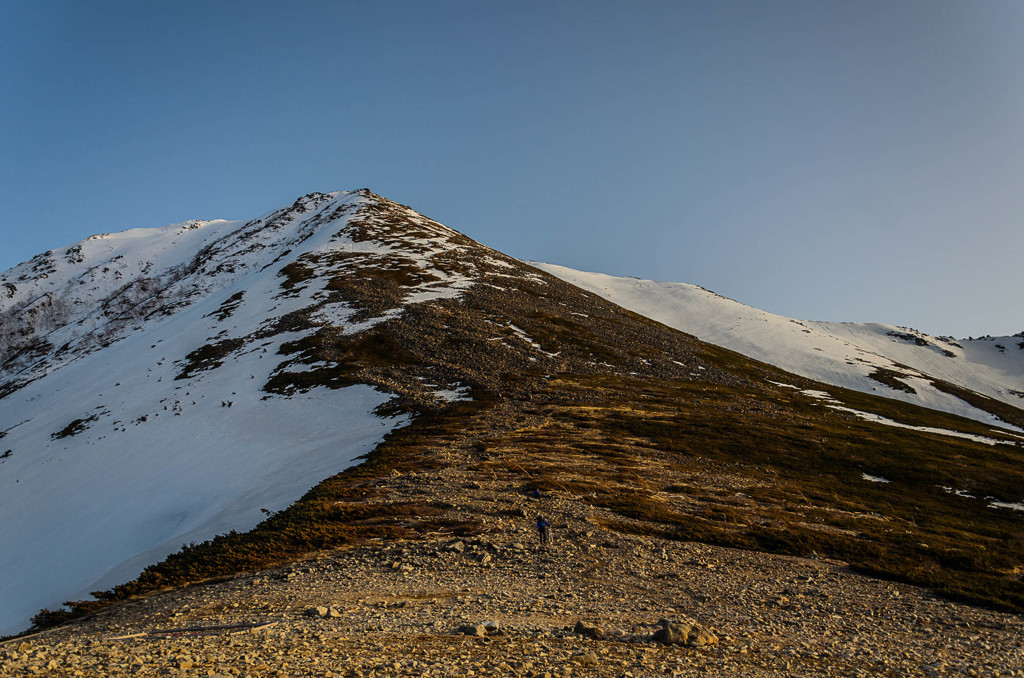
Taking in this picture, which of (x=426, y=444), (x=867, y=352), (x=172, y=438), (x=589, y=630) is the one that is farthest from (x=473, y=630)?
(x=867, y=352)

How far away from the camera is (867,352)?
146375 millimetres

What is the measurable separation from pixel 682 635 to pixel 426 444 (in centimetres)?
2644

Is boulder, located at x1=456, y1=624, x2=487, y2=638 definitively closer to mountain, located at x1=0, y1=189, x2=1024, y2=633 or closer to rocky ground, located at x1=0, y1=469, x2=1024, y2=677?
rocky ground, located at x1=0, y1=469, x2=1024, y2=677

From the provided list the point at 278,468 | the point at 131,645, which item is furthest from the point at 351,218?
the point at 131,645

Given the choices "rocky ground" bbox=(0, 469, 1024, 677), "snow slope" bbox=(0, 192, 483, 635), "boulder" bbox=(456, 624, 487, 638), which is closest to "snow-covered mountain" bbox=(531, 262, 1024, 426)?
"snow slope" bbox=(0, 192, 483, 635)

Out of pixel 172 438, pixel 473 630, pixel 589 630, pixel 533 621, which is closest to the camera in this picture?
pixel 473 630

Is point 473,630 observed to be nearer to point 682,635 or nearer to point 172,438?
point 682,635

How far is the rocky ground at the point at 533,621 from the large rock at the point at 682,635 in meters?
0.05

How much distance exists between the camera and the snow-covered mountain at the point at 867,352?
112m

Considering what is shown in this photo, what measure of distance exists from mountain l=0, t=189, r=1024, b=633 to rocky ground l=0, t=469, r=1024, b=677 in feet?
8.50

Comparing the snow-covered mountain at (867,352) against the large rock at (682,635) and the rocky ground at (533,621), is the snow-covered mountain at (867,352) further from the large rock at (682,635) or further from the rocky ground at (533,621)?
the large rock at (682,635)

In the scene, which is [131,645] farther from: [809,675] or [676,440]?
[676,440]

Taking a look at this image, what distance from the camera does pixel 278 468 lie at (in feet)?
127

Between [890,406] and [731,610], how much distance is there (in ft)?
277
